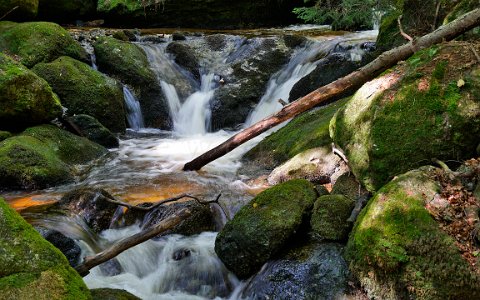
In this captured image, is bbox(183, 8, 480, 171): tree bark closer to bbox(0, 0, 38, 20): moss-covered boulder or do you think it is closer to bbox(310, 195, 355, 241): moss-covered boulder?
bbox(310, 195, 355, 241): moss-covered boulder

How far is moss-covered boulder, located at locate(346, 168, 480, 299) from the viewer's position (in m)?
3.42

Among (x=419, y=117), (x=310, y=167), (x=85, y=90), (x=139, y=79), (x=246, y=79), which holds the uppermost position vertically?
(x=419, y=117)

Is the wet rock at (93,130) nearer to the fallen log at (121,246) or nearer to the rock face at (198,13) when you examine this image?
the fallen log at (121,246)

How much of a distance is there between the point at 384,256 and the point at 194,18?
1721 cm

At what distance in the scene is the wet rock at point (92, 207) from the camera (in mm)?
5645

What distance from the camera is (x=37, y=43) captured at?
11.1m

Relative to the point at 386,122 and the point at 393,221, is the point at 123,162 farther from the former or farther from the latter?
the point at 393,221

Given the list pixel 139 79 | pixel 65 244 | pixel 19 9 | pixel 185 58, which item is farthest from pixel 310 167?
pixel 19 9

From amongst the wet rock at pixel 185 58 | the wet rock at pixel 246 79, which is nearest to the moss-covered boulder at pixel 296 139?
the wet rock at pixel 246 79

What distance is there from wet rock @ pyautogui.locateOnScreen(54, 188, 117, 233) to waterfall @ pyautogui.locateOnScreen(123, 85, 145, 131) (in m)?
5.57

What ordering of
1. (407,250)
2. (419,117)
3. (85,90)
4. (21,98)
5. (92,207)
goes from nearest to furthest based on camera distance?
(407,250) → (419,117) → (92,207) → (21,98) → (85,90)

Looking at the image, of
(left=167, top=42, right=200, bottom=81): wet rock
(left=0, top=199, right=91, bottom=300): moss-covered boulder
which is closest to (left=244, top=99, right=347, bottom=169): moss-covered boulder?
(left=0, top=199, right=91, bottom=300): moss-covered boulder

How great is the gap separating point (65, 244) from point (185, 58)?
9247mm

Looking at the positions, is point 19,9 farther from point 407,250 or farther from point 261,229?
point 407,250
